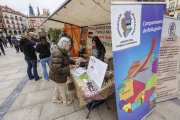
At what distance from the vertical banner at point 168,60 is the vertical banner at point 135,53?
49cm

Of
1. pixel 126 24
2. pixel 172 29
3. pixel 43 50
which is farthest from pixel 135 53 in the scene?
pixel 43 50

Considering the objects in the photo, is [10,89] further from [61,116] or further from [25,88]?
[61,116]

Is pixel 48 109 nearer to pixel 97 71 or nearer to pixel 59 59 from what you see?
pixel 59 59

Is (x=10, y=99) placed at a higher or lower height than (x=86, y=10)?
lower

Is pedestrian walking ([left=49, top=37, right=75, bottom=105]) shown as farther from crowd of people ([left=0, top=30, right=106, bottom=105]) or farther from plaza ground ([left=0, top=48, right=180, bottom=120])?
plaza ground ([left=0, top=48, right=180, bottom=120])

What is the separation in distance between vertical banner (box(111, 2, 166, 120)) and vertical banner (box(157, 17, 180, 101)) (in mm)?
493

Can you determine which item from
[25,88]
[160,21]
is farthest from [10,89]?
[160,21]

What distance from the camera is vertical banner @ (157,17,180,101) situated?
2440 millimetres

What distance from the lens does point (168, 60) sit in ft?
8.59

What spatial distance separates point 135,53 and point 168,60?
133 cm

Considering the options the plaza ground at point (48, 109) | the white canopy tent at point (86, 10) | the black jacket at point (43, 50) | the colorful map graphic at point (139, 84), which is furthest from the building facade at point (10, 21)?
the colorful map graphic at point (139, 84)

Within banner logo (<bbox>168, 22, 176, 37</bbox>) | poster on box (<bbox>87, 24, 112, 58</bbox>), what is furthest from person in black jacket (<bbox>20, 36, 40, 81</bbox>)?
banner logo (<bbox>168, 22, 176, 37</bbox>)

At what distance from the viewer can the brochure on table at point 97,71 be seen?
6.76 feet

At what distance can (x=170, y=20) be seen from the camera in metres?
2.38
